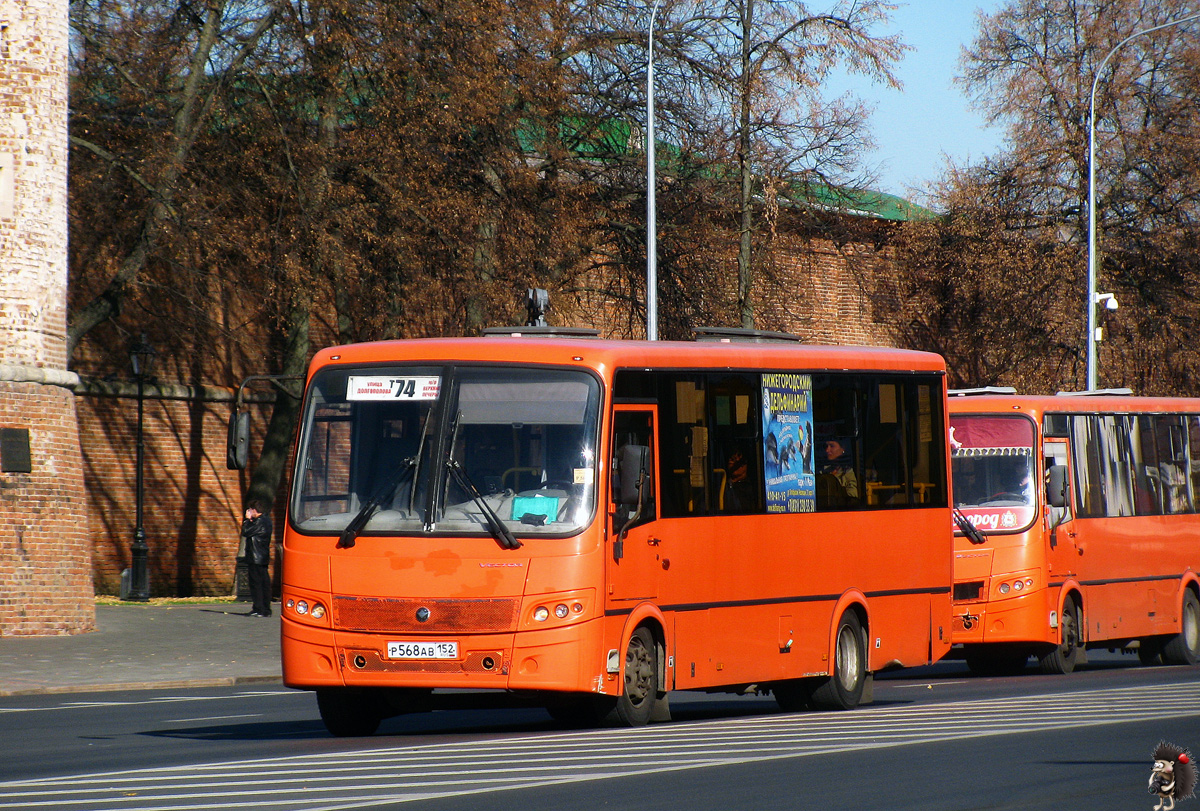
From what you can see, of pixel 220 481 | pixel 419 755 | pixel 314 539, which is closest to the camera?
pixel 419 755

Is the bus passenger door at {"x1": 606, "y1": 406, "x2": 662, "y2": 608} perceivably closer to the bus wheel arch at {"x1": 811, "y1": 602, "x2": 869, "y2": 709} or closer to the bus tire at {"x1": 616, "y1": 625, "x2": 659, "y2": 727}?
the bus tire at {"x1": 616, "y1": 625, "x2": 659, "y2": 727}

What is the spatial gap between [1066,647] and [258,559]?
1387cm

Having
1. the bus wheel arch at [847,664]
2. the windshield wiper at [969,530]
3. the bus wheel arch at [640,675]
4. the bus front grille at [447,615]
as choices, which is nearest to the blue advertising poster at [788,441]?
the bus wheel arch at [847,664]

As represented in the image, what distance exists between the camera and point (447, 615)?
1239 centimetres

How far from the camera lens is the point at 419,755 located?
37.1 ft

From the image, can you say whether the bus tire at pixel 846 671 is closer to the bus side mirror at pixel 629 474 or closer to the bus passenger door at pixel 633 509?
the bus passenger door at pixel 633 509

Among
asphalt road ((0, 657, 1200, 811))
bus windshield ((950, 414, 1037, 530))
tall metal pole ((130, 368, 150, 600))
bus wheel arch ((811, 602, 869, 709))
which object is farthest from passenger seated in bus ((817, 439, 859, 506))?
tall metal pole ((130, 368, 150, 600))

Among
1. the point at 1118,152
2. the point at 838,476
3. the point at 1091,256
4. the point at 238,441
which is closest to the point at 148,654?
the point at 238,441

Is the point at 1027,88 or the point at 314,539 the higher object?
the point at 1027,88

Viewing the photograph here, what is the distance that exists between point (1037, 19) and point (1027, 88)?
1.85 metres

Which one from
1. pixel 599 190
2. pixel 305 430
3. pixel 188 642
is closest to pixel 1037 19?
pixel 599 190

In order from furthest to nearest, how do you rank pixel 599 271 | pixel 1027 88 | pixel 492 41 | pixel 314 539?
pixel 1027 88 < pixel 599 271 < pixel 492 41 < pixel 314 539

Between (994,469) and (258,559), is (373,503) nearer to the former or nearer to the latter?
(994,469)

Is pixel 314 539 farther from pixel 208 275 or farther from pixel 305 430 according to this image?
pixel 208 275
